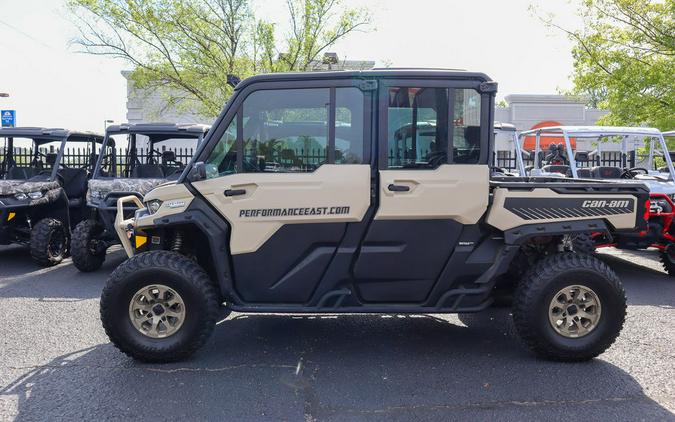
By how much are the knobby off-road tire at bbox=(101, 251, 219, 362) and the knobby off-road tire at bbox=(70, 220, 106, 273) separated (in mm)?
4216

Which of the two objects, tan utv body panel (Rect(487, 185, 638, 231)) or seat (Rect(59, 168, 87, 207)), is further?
seat (Rect(59, 168, 87, 207))

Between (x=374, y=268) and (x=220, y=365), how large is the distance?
1475 mm

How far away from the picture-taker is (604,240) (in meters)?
7.70

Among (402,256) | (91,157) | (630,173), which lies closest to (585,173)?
(630,173)

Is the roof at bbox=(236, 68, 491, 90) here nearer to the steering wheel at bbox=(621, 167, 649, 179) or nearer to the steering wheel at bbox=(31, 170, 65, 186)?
the steering wheel at bbox=(621, 167, 649, 179)

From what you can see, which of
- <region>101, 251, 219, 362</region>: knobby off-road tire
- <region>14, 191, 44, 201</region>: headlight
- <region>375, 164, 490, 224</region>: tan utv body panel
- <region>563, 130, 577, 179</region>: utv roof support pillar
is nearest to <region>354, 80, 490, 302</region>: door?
<region>375, 164, 490, 224</region>: tan utv body panel

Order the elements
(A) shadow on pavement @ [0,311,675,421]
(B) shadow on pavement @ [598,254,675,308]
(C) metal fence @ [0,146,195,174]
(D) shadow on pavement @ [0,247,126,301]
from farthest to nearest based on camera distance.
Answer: (C) metal fence @ [0,146,195,174] < (D) shadow on pavement @ [0,247,126,301] < (B) shadow on pavement @ [598,254,675,308] < (A) shadow on pavement @ [0,311,675,421]

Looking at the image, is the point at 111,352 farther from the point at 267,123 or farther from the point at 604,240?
the point at 604,240

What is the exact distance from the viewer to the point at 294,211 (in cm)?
445

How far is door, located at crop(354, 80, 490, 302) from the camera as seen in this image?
4.42m

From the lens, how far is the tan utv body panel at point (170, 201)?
454cm

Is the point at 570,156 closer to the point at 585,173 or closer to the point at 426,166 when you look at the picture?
the point at 585,173

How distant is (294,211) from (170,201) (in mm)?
1025

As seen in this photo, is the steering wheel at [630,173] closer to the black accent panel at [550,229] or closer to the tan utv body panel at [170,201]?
the black accent panel at [550,229]
